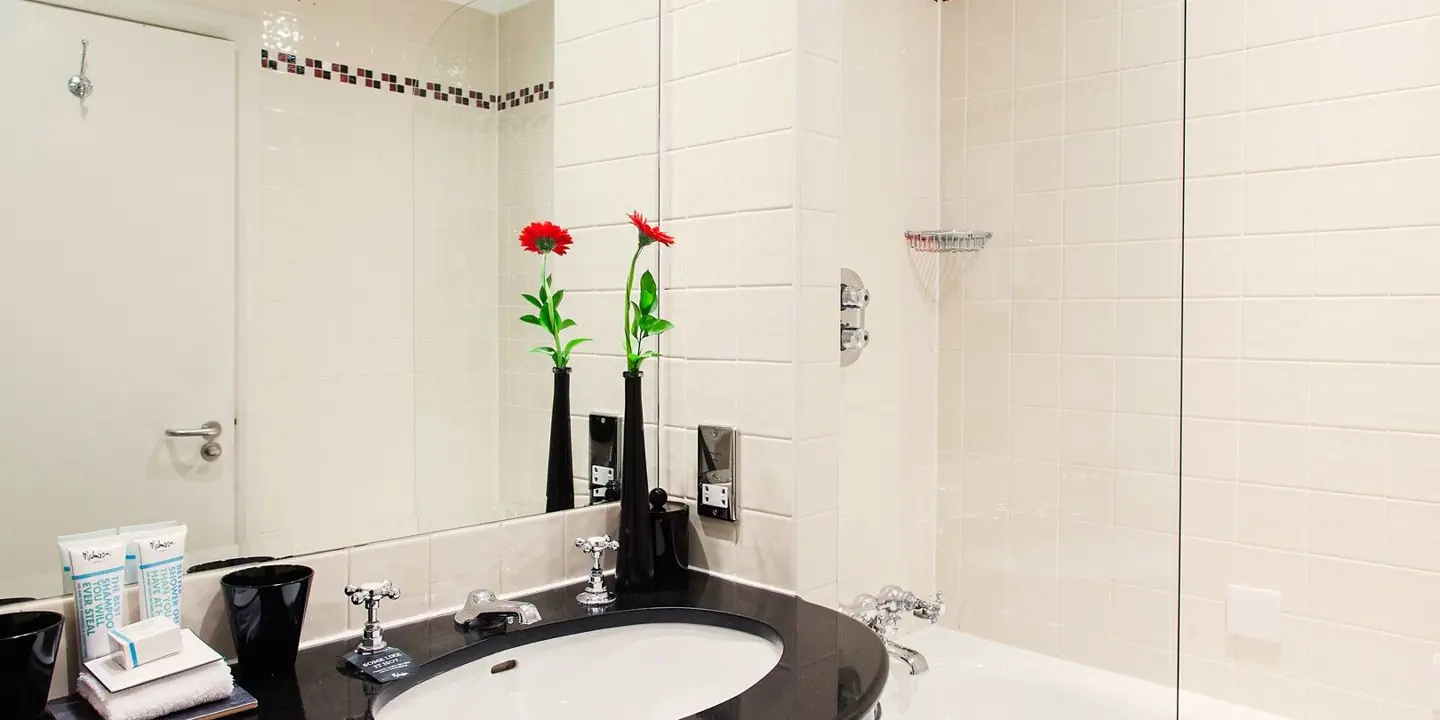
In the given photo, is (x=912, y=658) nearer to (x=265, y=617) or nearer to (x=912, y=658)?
(x=912, y=658)

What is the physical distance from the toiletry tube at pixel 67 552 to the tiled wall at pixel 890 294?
4.32ft

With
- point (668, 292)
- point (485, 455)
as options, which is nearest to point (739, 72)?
point (668, 292)

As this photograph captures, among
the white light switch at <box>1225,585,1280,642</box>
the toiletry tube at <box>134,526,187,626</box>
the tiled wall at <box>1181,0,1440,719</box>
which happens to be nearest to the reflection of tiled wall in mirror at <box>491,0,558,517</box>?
the toiletry tube at <box>134,526,187,626</box>

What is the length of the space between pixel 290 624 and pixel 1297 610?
1.78 metres

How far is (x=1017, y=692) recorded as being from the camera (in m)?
1.96

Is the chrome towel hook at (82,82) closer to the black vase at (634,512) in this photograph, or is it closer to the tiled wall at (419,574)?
the tiled wall at (419,574)

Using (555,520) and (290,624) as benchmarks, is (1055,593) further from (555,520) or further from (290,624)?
(290,624)

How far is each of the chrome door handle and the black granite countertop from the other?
0.98 feet

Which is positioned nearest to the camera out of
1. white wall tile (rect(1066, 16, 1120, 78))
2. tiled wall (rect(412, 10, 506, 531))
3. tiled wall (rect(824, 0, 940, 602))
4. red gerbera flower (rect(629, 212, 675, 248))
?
tiled wall (rect(412, 10, 506, 531))

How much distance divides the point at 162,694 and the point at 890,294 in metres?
1.56

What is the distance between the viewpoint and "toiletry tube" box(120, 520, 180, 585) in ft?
3.59

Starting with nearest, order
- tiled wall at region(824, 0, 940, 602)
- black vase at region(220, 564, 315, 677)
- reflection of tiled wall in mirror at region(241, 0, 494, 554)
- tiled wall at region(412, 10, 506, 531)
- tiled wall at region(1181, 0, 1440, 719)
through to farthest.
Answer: black vase at region(220, 564, 315, 677) < reflection of tiled wall in mirror at region(241, 0, 494, 554) < tiled wall at region(412, 10, 506, 531) < tiled wall at region(1181, 0, 1440, 719) < tiled wall at region(824, 0, 940, 602)

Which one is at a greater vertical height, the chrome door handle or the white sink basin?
the chrome door handle

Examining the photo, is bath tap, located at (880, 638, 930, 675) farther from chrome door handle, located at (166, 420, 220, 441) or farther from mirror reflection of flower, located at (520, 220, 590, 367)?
chrome door handle, located at (166, 420, 220, 441)
